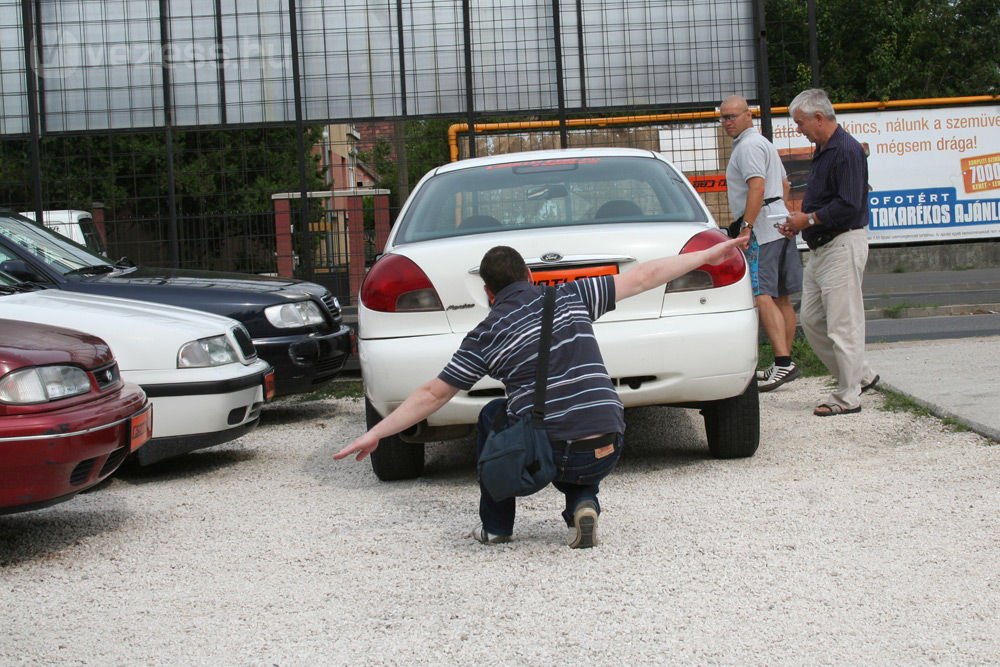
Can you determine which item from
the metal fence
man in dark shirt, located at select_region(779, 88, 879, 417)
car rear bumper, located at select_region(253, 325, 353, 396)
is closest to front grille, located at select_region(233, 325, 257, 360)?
car rear bumper, located at select_region(253, 325, 353, 396)

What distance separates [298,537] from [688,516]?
1571mm

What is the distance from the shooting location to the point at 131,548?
532 centimetres

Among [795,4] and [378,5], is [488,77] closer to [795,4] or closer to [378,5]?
[378,5]

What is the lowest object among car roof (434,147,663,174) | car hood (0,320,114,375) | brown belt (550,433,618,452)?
brown belt (550,433,618,452)

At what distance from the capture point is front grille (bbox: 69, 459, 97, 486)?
5227 millimetres

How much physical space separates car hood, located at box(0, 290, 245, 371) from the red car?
114 cm

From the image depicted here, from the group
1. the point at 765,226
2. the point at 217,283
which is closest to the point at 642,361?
the point at 765,226

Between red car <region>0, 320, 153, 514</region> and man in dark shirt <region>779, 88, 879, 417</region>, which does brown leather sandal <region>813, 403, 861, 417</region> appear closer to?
man in dark shirt <region>779, 88, 879, 417</region>

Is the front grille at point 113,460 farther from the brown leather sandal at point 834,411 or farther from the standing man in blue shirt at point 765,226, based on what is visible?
the standing man in blue shirt at point 765,226

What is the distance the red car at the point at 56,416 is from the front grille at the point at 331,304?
385 centimetres

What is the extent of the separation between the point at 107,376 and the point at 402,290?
4.39ft

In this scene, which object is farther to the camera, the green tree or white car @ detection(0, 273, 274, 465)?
the green tree

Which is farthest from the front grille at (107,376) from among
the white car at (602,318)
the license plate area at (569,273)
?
the license plate area at (569,273)

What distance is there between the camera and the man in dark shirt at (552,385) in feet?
15.6
